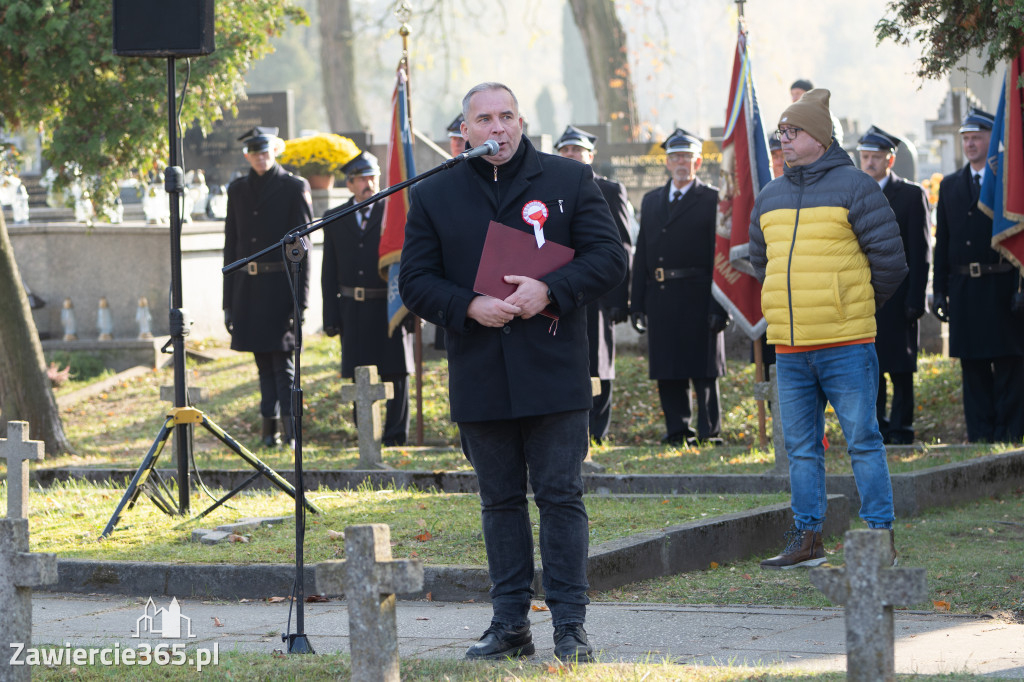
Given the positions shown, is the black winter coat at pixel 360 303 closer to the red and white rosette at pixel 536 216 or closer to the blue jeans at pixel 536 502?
the blue jeans at pixel 536 502

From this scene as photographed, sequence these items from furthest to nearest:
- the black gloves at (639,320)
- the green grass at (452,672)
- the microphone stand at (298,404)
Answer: the black gloves at (639,320) < the microphone stand at (298,404) < the green grass at (452,672)

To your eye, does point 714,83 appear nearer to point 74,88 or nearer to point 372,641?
point 74,88

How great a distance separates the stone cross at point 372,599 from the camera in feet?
13.0

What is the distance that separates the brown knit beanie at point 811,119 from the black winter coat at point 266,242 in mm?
5932

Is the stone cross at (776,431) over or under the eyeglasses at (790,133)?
under

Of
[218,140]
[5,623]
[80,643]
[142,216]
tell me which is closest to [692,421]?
[80,643]

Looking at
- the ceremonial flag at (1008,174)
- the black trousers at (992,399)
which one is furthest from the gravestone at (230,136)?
the ceremonial flag at (1008,174)

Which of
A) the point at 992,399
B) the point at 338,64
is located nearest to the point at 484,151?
the point at 992,399

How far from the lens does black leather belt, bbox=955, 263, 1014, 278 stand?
1047 cm

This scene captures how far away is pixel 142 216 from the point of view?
2064 cm

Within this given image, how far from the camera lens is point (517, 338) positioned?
5.02 meters

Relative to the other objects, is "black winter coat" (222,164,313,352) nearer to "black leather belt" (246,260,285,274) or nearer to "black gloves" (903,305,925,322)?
"black leather belt" (246,260,285,274)

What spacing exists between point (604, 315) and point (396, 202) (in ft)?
6.42

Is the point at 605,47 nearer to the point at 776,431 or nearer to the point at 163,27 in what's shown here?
the point at 776,431
